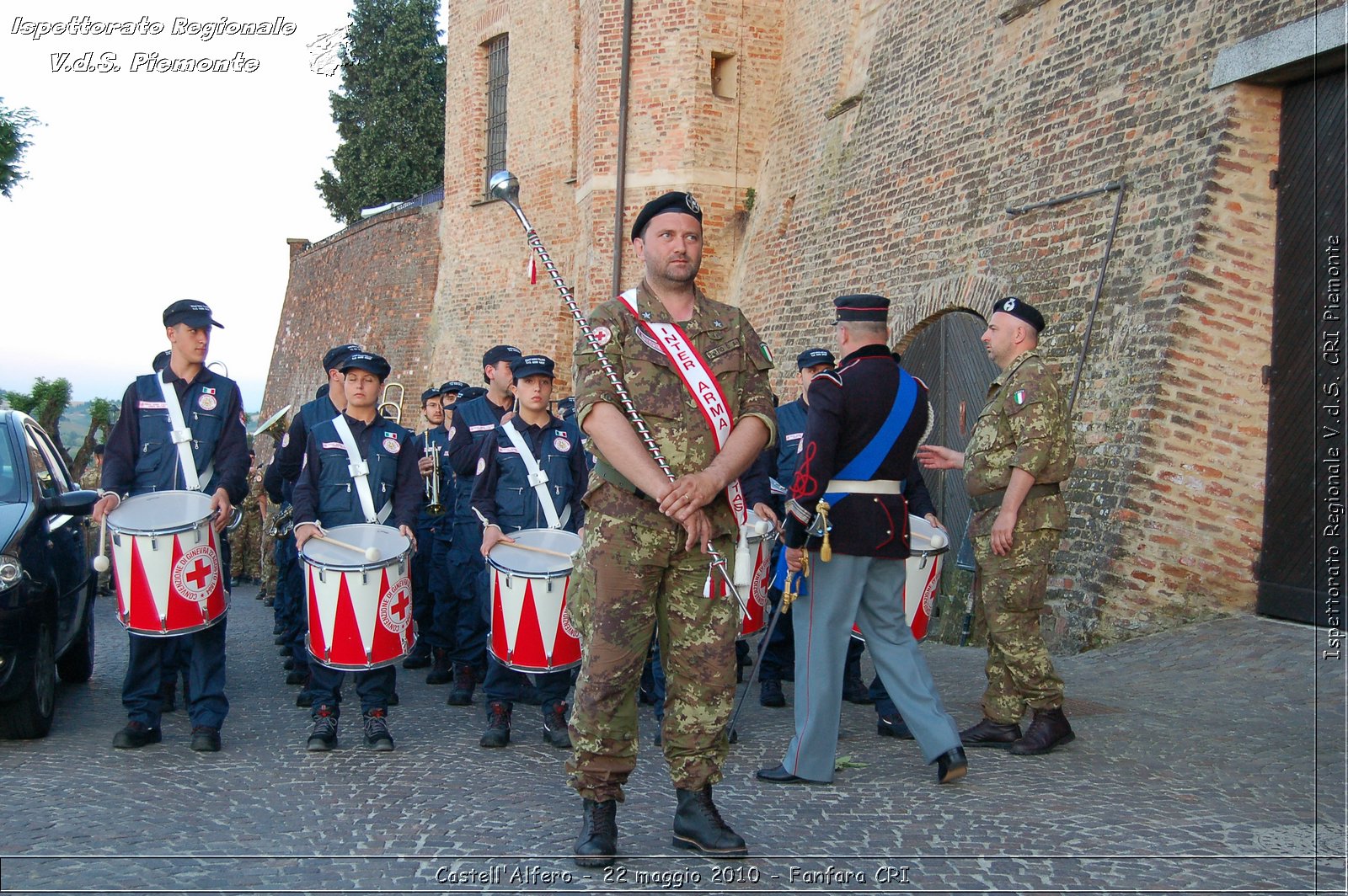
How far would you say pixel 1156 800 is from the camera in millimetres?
5090

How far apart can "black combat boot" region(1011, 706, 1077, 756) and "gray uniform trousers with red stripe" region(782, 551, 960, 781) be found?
0.74m

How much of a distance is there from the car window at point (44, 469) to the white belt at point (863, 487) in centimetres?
440

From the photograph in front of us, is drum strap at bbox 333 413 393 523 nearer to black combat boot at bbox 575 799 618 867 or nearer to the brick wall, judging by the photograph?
black combat boot at bbox 575 799 618 867

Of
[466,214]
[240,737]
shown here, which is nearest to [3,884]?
[240,737]

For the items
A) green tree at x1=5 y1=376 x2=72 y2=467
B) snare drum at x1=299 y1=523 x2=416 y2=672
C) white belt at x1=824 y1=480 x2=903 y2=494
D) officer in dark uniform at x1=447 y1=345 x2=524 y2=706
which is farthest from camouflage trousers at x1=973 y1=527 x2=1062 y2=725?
green tree at x1=5 y1=376 x2=72 y2=467

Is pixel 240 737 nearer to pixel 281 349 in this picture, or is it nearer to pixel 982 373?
pixel 982 373

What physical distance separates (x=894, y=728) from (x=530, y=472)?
2.40 m

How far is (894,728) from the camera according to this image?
6.49 metres

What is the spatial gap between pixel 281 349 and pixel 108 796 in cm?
3532

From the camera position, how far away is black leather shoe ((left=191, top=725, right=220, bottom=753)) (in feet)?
19.8

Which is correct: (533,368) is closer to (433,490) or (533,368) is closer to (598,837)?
(433,490)

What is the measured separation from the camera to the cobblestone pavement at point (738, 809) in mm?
4086

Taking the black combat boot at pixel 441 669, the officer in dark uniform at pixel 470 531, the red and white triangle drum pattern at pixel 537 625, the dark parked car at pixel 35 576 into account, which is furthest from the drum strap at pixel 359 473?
the black combat boot at pixel 441 669

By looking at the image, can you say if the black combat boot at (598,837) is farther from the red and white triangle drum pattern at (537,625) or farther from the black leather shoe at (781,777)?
the red and white triangle drum pattern at (537,625)
